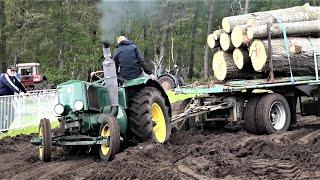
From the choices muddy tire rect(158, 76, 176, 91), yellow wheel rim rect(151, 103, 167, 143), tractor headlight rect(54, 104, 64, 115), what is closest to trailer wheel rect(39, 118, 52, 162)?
tractor headlight rect(54, 104, 64, 115)

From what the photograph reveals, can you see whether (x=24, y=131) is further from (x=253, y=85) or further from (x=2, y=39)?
(x=2, y=39)

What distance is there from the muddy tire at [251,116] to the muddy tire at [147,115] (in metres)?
2.02

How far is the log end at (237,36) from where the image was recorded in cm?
1180

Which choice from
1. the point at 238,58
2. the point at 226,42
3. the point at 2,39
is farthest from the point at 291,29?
the point at 2,39

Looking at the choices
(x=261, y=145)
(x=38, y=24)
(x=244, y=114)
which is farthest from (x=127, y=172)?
(x=38, y=24)

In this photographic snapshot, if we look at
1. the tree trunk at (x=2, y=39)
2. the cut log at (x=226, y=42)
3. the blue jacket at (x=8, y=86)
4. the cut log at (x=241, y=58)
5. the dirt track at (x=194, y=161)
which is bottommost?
the dirt track at (x=194, y=161)

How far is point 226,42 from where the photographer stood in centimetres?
1234

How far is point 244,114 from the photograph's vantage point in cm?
1098

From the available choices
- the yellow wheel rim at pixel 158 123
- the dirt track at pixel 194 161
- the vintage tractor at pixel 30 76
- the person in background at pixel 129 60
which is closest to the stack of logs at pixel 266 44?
the dirt track at pixel 194 161

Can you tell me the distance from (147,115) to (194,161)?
1.45 metres

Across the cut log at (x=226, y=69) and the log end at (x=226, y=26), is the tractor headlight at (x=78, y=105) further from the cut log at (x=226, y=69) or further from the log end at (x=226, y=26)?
the log end at (x=226, y=26)

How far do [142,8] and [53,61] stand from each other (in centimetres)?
3660

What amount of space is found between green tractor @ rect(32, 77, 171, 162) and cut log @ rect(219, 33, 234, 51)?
3.56 m

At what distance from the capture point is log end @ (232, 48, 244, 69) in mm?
11955
